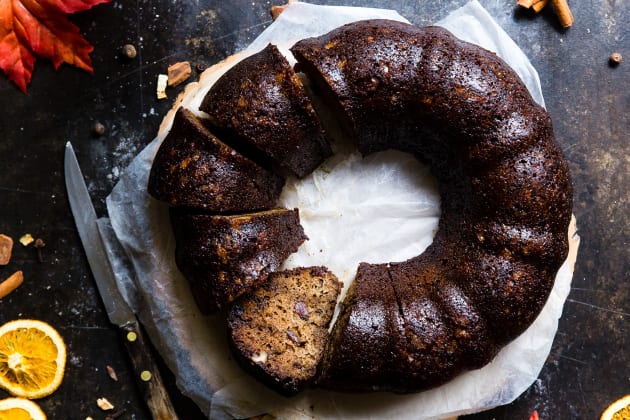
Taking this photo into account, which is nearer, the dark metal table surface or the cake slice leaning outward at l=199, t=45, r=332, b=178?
the cake slice leaning outward at l=199, t=45, r=332, b=178

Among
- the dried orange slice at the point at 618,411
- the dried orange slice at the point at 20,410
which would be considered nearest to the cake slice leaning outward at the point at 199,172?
the dried orange slice at the point at 20,410

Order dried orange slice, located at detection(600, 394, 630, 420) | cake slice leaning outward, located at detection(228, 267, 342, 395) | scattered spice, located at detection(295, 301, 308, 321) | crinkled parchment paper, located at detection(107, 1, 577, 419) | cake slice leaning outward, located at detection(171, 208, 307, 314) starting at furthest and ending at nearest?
dried orange slice, located at detection(600, 394, 630, 420), crinkled parchment paper, located at detection(107, 1, 577, 419), scattered spice, located at detection(295, 301, 308, 321), cake slice leaning outward, located at detection(228, 267, 342, 395), cake slice leaning outward, located at detection(171, 208, 307, 314)

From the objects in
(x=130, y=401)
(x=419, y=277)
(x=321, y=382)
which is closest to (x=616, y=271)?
(x=419, y=277)

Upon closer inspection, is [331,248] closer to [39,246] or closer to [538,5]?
[39,246]

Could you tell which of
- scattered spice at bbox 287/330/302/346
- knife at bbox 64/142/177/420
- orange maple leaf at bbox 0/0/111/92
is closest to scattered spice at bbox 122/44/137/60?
orange maple leaf at bbox 0/0/111/92

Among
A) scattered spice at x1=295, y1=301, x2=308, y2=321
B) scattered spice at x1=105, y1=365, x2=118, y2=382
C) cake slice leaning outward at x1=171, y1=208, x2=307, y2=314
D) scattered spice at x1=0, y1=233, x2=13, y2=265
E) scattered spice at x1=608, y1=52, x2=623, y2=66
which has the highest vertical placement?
scattered spice at x1=608, y1=52, x2=623, y2=66

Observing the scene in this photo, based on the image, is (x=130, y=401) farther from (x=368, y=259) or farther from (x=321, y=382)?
(x=368, y=259)

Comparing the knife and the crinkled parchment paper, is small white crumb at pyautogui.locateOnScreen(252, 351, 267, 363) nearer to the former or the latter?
the crinkled parchment paper
